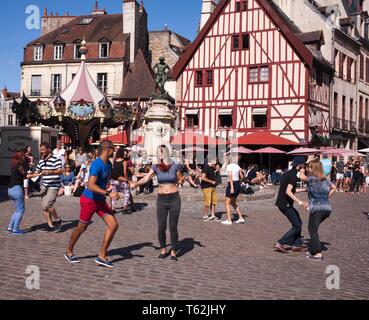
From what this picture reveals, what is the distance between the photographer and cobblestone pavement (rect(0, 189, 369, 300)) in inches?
194

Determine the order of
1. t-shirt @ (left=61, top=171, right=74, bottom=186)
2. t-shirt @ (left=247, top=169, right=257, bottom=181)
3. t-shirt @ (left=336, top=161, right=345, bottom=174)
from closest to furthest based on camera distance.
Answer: t-shirt @ (left=247, top=169, right=257, bottom=181) → t-shirt @ (left=61, top=171, right=74, bottom=186) → t-shirt @ (left=336, top=161, right=345, bottom=174)

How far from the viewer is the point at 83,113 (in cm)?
1997

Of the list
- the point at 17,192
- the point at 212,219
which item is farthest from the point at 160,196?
the point at 212,219

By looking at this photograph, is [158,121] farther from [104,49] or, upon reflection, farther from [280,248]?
[104,49]

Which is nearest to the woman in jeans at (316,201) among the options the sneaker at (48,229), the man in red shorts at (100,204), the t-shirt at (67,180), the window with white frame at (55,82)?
the man in red shorts at (100,204)

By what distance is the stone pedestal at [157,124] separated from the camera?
1777 cm

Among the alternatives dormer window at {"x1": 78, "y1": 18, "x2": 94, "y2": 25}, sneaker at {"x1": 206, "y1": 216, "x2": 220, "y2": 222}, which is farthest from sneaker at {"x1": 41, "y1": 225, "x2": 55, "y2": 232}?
dormer window at {"x1": 78, "y1": 18, "x2": 94, "y2": 25}

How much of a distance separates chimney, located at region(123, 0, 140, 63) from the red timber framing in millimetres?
7861

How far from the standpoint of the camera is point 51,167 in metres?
8.35

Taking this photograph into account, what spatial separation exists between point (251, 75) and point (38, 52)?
18.7 metres

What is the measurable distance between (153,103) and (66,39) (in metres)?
23.8

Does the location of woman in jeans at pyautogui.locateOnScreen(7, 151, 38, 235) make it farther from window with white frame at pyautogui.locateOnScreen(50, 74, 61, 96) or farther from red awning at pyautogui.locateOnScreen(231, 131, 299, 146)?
window with white frame at pyautogui.locateOnScreen(50, 74, 61, 96)
